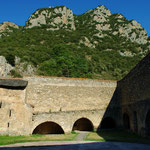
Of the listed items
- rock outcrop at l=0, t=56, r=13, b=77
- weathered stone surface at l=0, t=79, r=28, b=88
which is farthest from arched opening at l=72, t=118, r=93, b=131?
rock outcrop at l=0, t=56, r=13, b=77

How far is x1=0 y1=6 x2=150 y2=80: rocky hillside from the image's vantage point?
116 feet

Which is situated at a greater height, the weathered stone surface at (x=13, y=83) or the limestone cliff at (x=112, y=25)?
the limestone cliff at (x=112, y=25)

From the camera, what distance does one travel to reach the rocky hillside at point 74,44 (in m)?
35.2

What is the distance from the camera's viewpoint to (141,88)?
12906 mm

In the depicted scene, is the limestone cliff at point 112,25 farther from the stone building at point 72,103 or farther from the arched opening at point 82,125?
the arched opening at point 82,125

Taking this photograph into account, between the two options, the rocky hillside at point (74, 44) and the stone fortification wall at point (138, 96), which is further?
the rocky hillside at point (74, 44)

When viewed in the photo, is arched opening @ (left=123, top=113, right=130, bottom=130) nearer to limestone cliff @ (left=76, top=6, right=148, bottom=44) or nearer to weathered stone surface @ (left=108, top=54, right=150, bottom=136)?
weathered stone surface @ (left=108, top=54, right=150, bottom=136)

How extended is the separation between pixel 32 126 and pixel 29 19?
6652 cm

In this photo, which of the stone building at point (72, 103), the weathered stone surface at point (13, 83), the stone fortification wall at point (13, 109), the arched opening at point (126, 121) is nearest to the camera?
Result: the stone fortification wall at point (13, 109)

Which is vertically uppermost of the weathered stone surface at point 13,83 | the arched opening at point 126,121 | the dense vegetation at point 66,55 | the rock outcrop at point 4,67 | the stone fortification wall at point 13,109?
the dense vegetation at point 66,55

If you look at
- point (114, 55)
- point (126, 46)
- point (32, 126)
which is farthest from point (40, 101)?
point (126, 46)

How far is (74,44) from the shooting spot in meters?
53.9

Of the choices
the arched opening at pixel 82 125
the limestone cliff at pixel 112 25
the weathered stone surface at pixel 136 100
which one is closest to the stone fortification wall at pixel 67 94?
the weathered stone surface at pixel 136 100

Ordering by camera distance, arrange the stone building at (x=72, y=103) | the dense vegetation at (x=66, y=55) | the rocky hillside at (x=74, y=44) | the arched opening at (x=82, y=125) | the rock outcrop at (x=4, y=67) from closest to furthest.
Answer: the stone building at (x=72, y=103), the arched opening at (x=82, y=125), the rock outcrop at (x=4, y=67), the dense vegetation at (x=66, y=55), the rocky hillside at (x=74, y=44)
